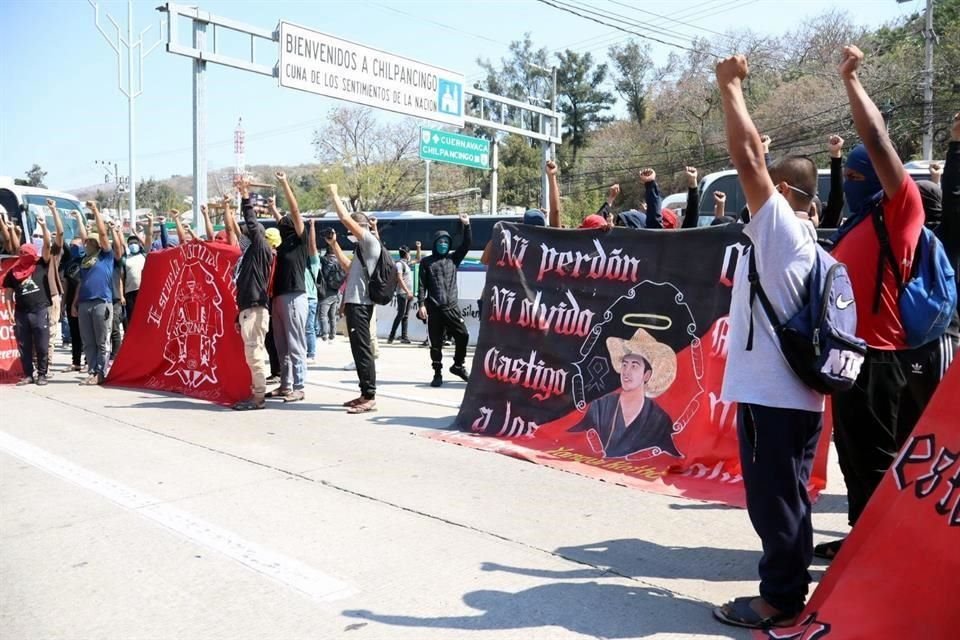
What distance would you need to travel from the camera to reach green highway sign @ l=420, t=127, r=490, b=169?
24.5m

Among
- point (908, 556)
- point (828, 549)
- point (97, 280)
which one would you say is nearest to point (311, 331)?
point (97, 280)

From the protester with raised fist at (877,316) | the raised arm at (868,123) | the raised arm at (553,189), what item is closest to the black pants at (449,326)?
the raised arm at (553,189)

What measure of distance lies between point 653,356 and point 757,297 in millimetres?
2660

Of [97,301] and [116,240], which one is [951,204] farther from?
[116,240]

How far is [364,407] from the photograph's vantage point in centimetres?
821

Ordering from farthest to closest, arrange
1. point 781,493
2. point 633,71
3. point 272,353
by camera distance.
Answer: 1. point 633,71
2. point 272,353
3. point 781,493

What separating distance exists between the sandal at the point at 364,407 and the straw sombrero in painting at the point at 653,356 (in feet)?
9.89

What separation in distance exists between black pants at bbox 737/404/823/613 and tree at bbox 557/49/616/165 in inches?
2373

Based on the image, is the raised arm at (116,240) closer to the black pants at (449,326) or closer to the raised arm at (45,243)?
the raised arm at (45,243)

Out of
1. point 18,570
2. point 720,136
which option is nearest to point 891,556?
point 18,570

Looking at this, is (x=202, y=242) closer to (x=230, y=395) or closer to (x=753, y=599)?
(x=230, y=395)

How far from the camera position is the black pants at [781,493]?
3.17 meters

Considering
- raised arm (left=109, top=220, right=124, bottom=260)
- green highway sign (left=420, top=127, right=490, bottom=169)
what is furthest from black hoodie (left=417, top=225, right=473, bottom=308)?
green highway sign (left=420, top=127, right=490, bottom=169)

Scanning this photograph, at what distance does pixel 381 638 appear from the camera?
338cm
